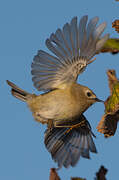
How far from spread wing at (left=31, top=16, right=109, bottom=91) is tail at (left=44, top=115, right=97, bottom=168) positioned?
121 centimetres

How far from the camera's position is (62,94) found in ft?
20.6

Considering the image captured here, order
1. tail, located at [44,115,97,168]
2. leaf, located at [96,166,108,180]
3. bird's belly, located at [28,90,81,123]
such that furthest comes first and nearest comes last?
tail, located at [44,115,97,168], bird's belly, located at [28,90,81,123], leaf, located at [96,166,108,180]

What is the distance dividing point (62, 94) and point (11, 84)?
4.31ft

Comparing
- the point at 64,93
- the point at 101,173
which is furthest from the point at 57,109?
the point at 101,173

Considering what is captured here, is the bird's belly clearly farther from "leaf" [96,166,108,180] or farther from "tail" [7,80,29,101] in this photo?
"leaf" [96,166,108,180]

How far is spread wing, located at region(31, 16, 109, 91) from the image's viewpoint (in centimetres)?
575

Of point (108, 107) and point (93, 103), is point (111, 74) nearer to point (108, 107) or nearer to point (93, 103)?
point (108, 107)

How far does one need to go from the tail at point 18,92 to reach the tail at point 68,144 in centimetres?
91

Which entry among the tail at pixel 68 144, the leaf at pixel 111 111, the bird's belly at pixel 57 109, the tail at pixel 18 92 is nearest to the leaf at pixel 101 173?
the leaf at pixel 111 111

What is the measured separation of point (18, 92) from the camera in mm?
6945

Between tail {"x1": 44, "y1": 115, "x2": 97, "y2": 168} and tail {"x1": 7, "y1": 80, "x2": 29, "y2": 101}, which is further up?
tail {"x1": 7, "y1": 80, "x2": 29, "y2": 101}

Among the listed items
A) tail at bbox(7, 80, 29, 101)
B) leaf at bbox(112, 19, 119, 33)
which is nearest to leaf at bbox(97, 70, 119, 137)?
leaf at bbox(112, 19, 119, 33)

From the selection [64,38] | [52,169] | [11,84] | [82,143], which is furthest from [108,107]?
[11,84]

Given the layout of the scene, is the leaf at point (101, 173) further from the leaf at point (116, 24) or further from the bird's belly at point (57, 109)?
the bird's belly at point (57, 109)
